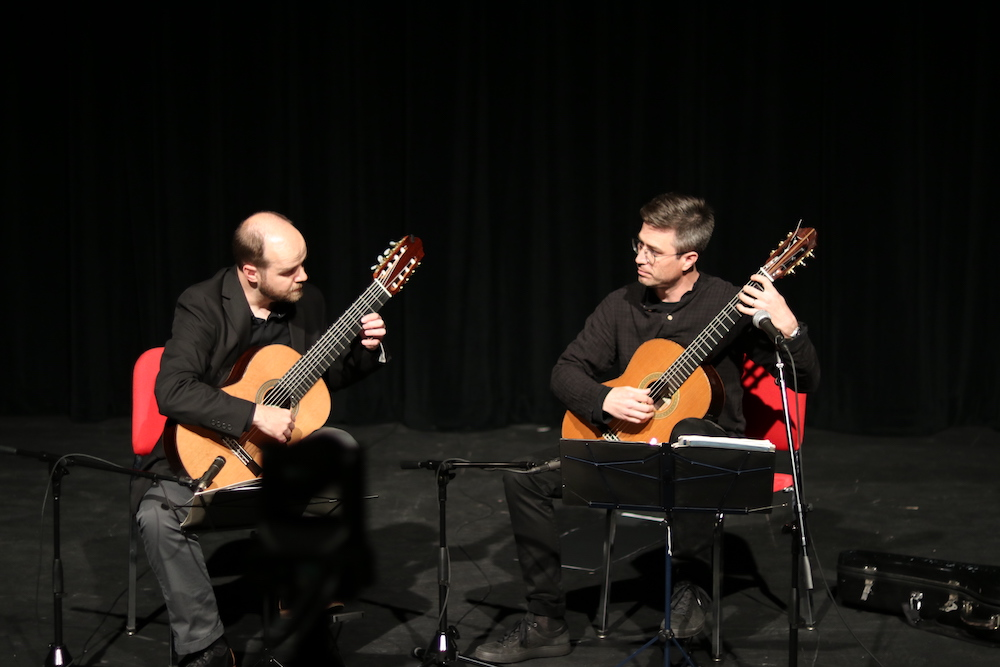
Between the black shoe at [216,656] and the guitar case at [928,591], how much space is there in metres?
2.18

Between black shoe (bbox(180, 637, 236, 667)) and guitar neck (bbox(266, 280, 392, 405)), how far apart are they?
2.59ft

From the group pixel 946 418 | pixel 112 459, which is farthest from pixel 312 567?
pixel 946 418

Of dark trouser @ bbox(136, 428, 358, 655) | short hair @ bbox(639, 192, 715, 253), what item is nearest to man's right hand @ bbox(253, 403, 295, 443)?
dark trouser @ bbox(136, 428, 358, 655)

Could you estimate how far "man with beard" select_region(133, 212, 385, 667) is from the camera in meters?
3.22

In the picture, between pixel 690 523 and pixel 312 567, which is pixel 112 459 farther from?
pixel 312 567

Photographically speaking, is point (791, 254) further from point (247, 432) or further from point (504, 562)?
point (247, 432)

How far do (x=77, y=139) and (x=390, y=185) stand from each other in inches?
88.1

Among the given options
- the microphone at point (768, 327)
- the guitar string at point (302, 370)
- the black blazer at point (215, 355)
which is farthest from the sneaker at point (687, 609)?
the guitar string at point (302, 370)

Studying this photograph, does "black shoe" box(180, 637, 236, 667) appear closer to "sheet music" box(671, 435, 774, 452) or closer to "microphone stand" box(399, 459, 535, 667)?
"microphone stand" box(399, 459, 535, 667)

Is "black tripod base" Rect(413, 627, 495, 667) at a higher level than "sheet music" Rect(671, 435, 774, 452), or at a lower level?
lower

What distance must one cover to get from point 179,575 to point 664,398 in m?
1.67

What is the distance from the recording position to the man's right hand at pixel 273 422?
10.9 ft

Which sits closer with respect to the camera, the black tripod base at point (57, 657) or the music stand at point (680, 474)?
the music stand at point (680, 474)

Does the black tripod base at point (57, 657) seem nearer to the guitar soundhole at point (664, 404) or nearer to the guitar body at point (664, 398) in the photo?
the guitar body at point (664, 398)
